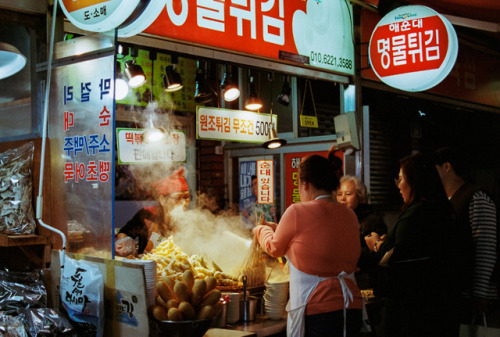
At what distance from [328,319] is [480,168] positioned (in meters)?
8.37

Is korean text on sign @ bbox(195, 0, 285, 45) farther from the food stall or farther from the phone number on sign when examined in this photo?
the phone number on sign

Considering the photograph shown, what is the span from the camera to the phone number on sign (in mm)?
5867

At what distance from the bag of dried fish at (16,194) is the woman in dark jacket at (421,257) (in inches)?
103

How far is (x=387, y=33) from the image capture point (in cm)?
615

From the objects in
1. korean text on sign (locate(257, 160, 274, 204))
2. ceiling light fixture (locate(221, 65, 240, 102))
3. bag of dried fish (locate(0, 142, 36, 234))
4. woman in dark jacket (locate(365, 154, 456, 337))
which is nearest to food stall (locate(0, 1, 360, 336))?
bag of dried fish (locate(0, 142, 36, 234))

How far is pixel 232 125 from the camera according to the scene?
22.8 ft

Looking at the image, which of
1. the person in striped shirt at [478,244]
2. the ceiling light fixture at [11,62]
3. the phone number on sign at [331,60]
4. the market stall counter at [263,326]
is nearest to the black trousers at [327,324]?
the market stall counter at [263,326]

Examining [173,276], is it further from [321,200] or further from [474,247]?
[474,247]

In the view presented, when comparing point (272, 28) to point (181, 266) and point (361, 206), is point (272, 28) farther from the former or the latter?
point (181, 266)

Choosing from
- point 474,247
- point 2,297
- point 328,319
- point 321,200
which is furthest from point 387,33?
point 2,297

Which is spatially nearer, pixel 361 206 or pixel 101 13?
pixel 101 13

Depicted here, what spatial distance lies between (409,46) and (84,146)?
4.17 m

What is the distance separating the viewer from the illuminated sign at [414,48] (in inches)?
231

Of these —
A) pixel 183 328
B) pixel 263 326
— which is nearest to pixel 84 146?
pixel 183 328
